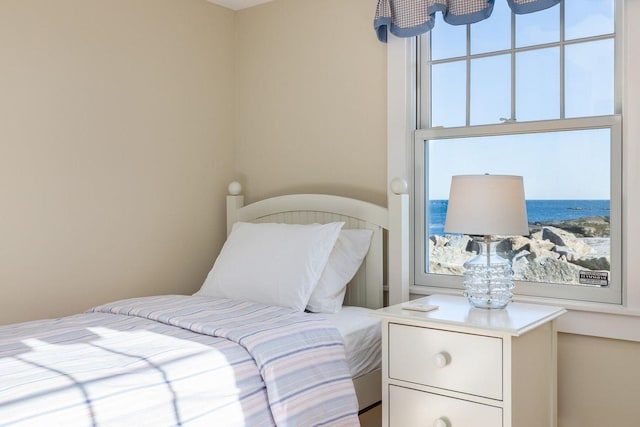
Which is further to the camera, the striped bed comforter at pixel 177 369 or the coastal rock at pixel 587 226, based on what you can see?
the coastal rock at pixel 587 226

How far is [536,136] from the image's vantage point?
254 centimetres

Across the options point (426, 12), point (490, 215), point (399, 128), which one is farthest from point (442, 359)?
point (426, 12)

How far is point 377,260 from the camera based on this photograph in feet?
9.25

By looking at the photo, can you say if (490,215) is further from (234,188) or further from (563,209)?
(234,188)

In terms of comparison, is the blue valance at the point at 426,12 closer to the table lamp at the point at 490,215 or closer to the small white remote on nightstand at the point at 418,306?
the table lamp at the point at 490,215

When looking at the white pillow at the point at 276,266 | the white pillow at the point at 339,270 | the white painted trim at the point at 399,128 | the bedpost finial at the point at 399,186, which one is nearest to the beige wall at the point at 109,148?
the white pillow at the point at 276,266

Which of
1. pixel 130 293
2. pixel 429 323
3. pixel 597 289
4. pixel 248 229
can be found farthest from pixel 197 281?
pixel 597 289

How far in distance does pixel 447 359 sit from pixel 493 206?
1.82 feet

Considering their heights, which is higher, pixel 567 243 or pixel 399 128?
pixel 399 128

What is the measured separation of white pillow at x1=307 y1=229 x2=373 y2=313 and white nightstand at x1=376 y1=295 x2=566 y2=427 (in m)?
0.40

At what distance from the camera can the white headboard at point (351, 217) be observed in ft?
9.26

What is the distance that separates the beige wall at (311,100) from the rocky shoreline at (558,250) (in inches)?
26.8

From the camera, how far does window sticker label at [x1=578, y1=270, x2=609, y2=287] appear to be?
2.39m

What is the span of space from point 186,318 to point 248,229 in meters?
0.77
